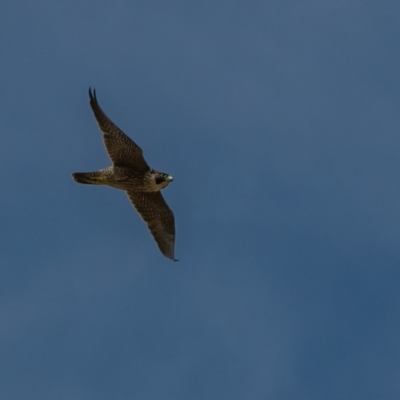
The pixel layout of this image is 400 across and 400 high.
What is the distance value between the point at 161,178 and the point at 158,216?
1.56 m

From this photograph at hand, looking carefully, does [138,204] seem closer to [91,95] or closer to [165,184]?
[165,184]

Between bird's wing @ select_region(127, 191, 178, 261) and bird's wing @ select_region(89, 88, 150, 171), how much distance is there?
133 centimetres

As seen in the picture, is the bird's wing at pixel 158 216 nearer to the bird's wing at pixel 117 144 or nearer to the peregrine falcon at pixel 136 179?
the peregrine falcon at pixel 136 179

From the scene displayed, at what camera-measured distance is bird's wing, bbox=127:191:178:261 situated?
33094 millimetres

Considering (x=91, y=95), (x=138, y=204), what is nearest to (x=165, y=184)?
(x=138, y=204)

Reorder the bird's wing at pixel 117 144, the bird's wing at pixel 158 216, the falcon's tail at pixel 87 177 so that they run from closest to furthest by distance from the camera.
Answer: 1. the bird's wing at pixel 117 144
2. the falcon's tail at pixel 87 177
3. the bird's wing at pixel 158 216

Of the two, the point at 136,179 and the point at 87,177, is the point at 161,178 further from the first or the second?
the point at 87,177

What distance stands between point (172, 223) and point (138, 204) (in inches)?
44.1

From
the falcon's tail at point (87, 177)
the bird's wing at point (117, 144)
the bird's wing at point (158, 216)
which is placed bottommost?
the bird's wing at point (158, 216)

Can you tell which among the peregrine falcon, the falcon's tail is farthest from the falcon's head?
the falcon's tail

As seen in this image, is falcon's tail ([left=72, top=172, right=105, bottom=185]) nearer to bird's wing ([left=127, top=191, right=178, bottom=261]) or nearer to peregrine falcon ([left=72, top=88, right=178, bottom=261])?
peregrine falcon ([left=72, top=88, right=178, bottom=261])

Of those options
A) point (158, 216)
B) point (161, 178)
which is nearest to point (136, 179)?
point (161, 178)

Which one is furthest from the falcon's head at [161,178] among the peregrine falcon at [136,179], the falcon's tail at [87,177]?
the falcon's tail at [87,177]

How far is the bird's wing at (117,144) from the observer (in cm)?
3073
